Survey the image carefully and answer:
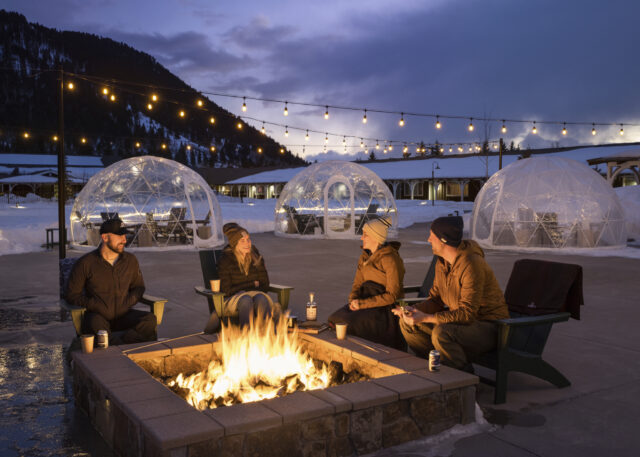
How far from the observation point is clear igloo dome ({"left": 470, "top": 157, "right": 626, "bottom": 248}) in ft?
49.1

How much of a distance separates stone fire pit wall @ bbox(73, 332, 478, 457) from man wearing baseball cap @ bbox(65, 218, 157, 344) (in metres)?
0.67

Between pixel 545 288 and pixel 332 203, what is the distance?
15.7m

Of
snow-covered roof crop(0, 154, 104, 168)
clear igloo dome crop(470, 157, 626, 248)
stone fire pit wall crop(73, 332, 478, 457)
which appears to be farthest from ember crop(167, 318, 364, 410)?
snow-covered roof crop(0, 154, 104, 168)

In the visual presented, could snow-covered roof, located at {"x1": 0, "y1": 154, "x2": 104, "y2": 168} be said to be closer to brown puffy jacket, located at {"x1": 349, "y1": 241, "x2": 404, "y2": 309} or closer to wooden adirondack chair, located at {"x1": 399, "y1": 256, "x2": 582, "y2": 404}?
brown puffy jacket, located at {"x1": 349, "y1": 241, "x2": 404, "y2": 309}

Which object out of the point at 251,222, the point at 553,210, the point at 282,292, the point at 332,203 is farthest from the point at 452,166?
the point at 282,292

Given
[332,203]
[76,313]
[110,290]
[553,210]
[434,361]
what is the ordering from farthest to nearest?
[332,203] < [553,210] < [110,290] < [76,313] < [434,361]

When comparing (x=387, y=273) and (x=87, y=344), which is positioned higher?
(x=387, y=273)

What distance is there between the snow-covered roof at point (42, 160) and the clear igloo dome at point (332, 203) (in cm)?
4635

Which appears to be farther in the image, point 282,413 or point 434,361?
point 434,361

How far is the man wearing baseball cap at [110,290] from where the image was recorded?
453 centimetres

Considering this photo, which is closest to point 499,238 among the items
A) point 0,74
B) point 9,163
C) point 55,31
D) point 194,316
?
point 194,316

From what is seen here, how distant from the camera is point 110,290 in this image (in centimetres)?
466

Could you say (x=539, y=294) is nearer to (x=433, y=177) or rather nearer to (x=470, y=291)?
(x=470, y=291)

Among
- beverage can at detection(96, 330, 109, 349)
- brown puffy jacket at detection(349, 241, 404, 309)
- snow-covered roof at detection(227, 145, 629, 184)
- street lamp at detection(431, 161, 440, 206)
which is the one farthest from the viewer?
street lamp at detection(431, 161, 440, 206)
